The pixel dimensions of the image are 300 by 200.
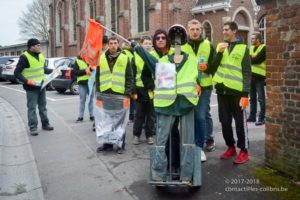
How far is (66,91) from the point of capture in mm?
18953

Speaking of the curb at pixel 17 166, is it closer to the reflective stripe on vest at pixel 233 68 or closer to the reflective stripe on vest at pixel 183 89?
the reflective stripe on vest at pixel 183 89

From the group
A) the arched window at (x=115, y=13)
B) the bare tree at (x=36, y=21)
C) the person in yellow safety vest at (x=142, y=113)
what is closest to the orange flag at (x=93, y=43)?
the person in yellow safety vest at (x=142, y=113)

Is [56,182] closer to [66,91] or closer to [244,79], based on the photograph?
A: [244,79]

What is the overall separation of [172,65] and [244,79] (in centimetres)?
140

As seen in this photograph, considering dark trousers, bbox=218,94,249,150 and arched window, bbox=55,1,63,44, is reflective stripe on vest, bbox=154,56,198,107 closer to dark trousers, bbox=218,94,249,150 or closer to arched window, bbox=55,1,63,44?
dark trousers, bbox=218,94,249,150

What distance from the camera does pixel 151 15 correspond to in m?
24.9

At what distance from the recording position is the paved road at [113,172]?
4719 mm

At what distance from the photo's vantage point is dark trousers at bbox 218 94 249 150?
18.4 ft

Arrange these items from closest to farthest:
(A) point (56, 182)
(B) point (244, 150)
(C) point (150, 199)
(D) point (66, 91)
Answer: (C) point (150, 199), (A) point (56, 182), (B) point (244, 150), (D) point (66, 91)

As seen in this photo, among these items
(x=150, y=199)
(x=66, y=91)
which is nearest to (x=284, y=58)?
(x=150, y=199)

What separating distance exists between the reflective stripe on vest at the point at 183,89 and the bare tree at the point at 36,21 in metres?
65.2

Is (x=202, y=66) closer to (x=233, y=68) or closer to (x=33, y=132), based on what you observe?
(x=233, y=68)

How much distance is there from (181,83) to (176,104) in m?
0.26

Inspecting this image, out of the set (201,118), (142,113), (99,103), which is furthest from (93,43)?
(201,118)
